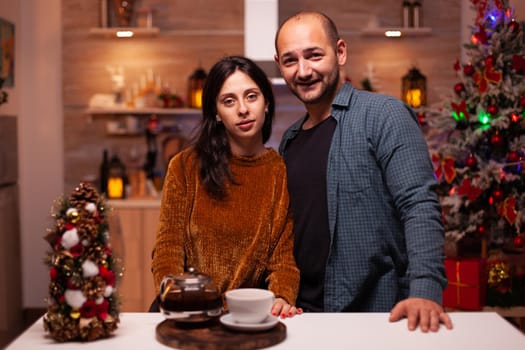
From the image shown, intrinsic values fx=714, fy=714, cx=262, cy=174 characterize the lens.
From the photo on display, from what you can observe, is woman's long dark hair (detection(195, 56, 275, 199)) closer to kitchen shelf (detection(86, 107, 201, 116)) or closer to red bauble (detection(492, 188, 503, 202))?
red bauble (detection(492, 188, 503, 202))

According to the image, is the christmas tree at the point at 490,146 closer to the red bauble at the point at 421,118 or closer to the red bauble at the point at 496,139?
the red bauble at the point at 496,139

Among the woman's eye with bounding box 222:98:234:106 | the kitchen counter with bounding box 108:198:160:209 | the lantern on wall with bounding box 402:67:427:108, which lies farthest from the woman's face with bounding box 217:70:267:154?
the lantern on wall with bounding box 402:67:427:108

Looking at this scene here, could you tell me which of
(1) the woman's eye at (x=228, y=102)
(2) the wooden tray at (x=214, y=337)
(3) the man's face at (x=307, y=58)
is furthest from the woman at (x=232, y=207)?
(2) the wooden tray at (x=214, y=337)

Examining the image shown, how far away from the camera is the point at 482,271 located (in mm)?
4238

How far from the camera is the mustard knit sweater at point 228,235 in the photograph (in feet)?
7.15

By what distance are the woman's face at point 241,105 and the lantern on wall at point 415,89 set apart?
3307 mm

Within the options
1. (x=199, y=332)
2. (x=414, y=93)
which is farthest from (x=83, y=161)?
(x=199, y=332)

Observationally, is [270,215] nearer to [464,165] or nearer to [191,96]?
[464,165]

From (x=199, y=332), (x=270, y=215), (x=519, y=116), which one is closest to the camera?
(x=199, y=332)

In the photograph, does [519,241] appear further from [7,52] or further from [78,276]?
[7,52]

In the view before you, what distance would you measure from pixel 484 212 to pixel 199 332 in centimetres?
301

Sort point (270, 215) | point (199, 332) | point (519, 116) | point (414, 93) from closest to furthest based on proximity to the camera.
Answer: point (199, 332)
point (270, 215)
point (519, 116)
point (414, 93)

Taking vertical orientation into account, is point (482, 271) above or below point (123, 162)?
below

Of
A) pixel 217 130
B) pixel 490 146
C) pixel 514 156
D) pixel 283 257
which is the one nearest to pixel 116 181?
pixel 490 146
